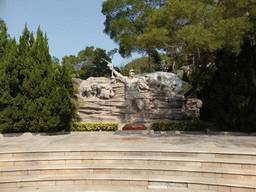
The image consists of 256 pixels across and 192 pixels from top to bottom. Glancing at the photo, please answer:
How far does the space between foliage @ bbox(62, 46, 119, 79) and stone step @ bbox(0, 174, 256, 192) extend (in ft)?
75.4

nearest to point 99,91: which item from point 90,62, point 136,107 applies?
point 136,107

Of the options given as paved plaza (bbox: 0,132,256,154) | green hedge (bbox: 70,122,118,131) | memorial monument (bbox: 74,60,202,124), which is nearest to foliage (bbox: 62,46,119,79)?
memorial monument (bbox: 74,60,202,124)

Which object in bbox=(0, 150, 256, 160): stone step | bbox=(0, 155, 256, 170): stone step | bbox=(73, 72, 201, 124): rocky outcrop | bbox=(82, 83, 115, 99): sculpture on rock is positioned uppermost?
bbox=(82, 83, 115, 99): sculpture on rock

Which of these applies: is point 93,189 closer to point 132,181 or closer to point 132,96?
point 132,181

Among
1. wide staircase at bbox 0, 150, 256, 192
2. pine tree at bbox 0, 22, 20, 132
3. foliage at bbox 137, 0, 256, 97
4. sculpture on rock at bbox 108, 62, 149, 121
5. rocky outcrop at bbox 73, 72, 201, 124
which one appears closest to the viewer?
wide staircase at bbox 0, 150, 256, 192

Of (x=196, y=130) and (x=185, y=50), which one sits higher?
(x=185, y=50)

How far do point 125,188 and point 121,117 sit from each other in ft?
28.5

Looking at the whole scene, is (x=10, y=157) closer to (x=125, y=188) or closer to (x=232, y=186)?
(x=125, y=188)

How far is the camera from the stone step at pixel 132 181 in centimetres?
449

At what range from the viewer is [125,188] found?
467 cm

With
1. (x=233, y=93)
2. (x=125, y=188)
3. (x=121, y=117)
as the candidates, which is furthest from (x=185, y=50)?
(x=125, y=188)

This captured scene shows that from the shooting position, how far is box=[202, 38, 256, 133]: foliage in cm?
915

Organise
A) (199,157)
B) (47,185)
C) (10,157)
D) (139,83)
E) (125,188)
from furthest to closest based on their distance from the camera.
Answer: (139,83) → (10,157) → (199,157) → (47,185) → (125,188)

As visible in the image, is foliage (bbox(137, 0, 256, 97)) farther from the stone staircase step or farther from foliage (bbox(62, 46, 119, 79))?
foliage (bbox(62, 46, 119, 79))
